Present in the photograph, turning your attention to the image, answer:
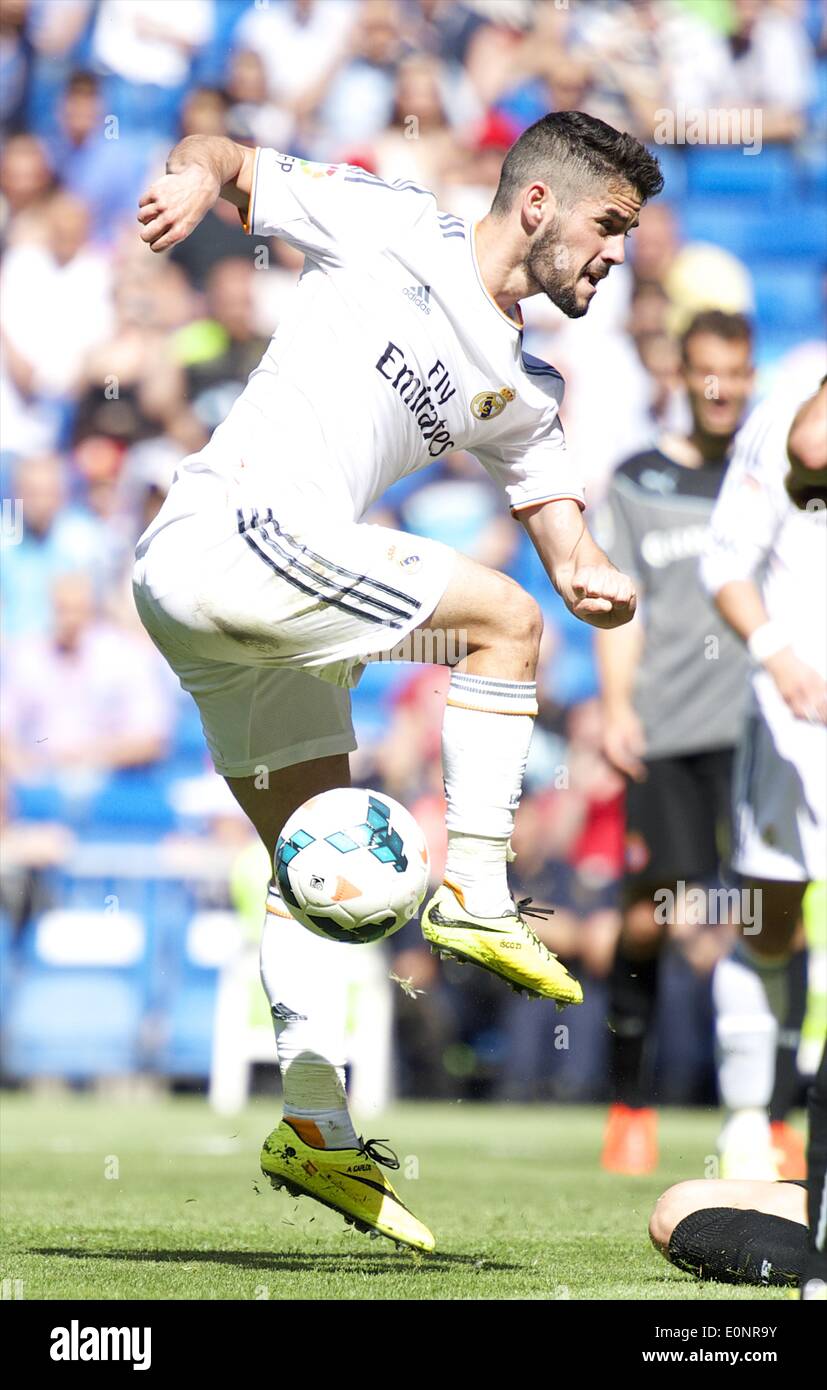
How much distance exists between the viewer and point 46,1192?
19.6 feet

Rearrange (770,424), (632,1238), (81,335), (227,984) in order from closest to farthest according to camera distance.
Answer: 1. (632,1238)
2. (770,424)
3. (227,984)
4. (81,335)

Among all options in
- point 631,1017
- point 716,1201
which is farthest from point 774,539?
point 716,1201

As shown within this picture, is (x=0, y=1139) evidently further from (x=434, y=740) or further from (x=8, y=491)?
(x=8, y=491)

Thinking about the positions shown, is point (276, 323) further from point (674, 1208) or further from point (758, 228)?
point (674, 1208)

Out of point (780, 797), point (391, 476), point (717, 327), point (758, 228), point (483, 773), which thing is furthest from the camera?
point (758, 228)

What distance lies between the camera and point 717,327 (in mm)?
7168

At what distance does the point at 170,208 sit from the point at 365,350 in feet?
2.03

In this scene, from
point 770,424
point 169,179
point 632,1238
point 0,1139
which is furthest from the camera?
point 0,1139

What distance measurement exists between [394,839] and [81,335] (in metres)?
8.16

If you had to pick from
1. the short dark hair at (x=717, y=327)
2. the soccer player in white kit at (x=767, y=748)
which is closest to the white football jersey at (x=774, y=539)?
the soccer player in white kit at (x=767, y=748)

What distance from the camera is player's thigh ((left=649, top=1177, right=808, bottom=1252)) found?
172 inches

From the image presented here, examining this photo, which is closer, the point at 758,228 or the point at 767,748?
the point at 767,748

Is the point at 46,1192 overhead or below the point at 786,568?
below

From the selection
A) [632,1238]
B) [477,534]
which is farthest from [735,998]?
[477,534]
